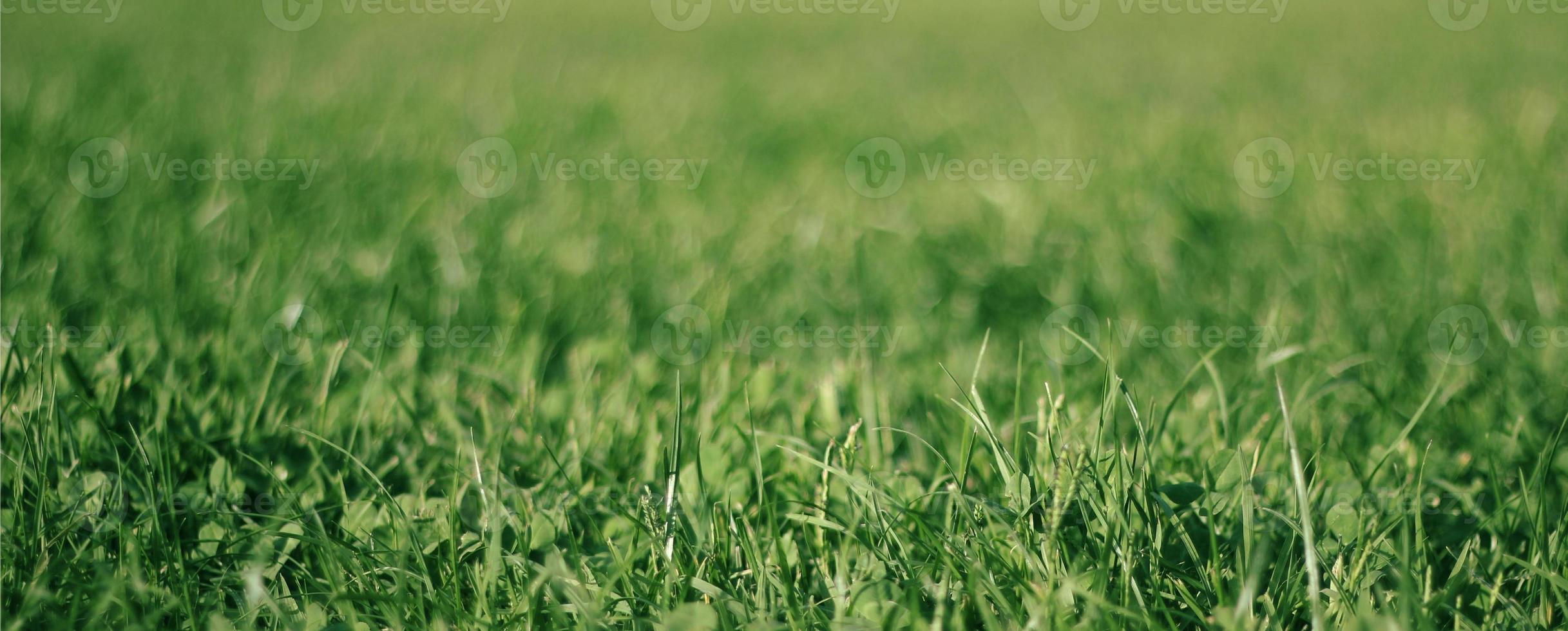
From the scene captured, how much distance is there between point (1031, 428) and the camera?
1.77 metres

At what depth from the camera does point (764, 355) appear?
2.15m

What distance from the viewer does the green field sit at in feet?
Result: 4.08

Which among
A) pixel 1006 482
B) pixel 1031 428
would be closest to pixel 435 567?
pixel 1006 482

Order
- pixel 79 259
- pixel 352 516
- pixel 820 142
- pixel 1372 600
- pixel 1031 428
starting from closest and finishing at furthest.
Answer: pixel 1372 600
pixel 352 516
pixel 1031 428
pixel 79 259
pixel 820 142

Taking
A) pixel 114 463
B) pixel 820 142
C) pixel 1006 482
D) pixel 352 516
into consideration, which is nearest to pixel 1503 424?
pixel 1006 482

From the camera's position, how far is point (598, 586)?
4.25ft

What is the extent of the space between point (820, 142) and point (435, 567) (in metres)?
2.99

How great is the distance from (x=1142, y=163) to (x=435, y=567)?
124 inches

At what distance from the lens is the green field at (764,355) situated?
4.08 feet

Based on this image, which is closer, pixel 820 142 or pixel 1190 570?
pixel 1190 570

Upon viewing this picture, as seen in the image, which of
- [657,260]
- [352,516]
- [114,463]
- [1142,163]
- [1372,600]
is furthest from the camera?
[1142,163]

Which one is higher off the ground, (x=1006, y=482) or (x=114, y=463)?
(x=1006, y=482)

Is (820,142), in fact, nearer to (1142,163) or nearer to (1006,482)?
(1142,163)

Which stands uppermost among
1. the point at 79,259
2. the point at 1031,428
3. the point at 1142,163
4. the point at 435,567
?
the point at 1142,163
